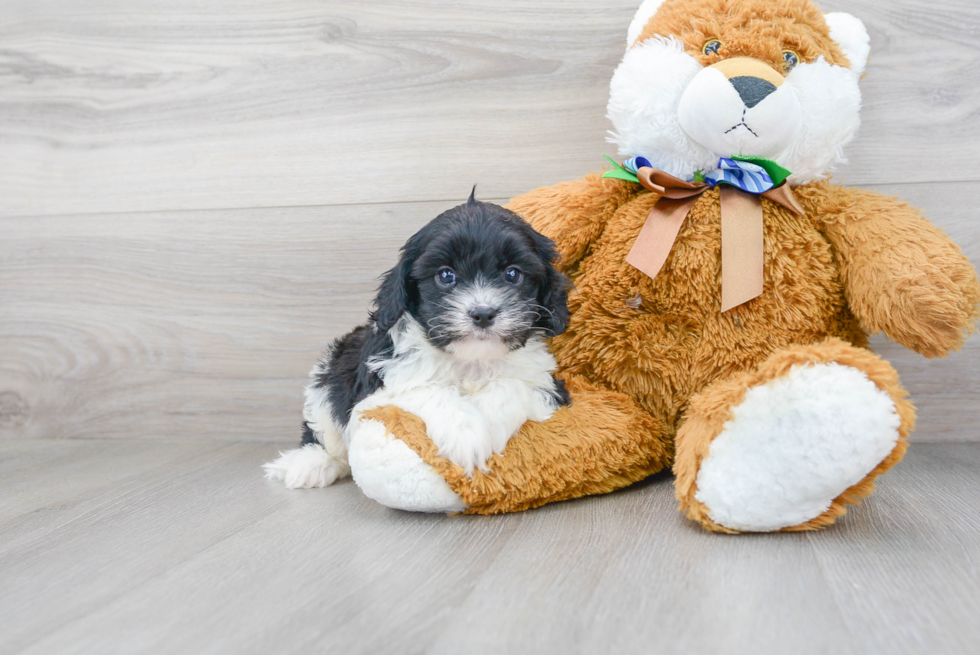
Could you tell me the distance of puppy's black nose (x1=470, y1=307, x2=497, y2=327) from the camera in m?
1.20

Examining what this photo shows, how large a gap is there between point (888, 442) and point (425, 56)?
1.40 metres

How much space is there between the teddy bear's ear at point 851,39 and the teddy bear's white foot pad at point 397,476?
3.71ft

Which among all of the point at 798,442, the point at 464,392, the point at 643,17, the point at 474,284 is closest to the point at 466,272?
the point at 474,284

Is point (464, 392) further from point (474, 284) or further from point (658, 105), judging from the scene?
point (658, 105)

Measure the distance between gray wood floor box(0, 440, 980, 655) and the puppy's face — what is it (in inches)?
12.7

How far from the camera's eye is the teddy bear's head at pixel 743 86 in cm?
132

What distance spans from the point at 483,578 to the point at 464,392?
42 cm

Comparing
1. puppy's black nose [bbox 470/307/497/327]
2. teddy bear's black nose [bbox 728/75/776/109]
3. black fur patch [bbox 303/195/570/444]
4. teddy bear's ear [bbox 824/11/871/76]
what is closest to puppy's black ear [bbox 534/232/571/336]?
black fur patch [bbox 303/195/570/444]

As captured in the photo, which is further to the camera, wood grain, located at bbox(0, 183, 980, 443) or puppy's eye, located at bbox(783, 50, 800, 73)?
wood grain, located at bbox(0, 183, 980, 443)

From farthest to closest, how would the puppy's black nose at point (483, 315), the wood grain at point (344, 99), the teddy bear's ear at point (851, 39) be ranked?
the wood grain at point (344, 99)
the teddy bear's ear at point (851, 39)
the puppy's black nose at point (483, 315)

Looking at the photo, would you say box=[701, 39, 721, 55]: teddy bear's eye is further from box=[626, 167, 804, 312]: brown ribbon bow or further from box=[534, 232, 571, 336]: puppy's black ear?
box=[534, 232, 571, 336]: puppy's black ear

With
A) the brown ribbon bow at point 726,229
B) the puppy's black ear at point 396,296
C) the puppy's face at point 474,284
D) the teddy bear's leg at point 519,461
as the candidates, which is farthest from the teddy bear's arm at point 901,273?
the puppy's black ear at point 396,296

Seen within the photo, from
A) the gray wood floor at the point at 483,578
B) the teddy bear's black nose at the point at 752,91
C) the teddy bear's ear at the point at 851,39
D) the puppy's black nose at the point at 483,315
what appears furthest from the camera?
the teddy bear's ear at the point at 851,39

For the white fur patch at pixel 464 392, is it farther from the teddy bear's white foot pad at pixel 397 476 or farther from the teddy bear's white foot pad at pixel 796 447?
the teddy bear's white foot pad at pixel 796 447
